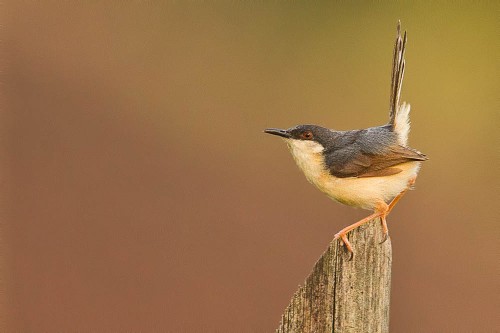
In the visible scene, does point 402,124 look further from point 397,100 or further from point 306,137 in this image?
point 306,137

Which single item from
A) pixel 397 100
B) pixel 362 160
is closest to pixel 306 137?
pixel 362 160

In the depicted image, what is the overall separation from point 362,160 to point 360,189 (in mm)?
221

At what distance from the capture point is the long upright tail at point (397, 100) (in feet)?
15.9

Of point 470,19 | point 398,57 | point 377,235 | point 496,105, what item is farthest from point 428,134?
point 377,235

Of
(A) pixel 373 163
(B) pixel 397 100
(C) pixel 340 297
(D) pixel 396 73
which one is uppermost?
(D) pixel 396 73

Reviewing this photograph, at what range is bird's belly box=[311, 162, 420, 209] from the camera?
14.9 feet

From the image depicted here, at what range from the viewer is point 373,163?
15.3 ft

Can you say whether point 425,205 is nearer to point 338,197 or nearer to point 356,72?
point 356,72

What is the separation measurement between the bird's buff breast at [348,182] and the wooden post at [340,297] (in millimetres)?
1569

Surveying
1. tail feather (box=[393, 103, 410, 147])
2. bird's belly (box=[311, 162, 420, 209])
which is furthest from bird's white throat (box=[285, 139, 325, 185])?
tail feather (box=[393, 103, 410, 147])

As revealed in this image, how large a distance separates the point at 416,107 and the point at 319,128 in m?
4.32

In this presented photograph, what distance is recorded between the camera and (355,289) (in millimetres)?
2910

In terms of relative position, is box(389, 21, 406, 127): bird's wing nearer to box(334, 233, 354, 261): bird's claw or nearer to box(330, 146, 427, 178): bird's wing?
box(330, 146, 427, 178): bird's wing

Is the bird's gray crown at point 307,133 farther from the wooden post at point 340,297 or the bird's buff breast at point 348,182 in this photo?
the wooden post at point 340,297
